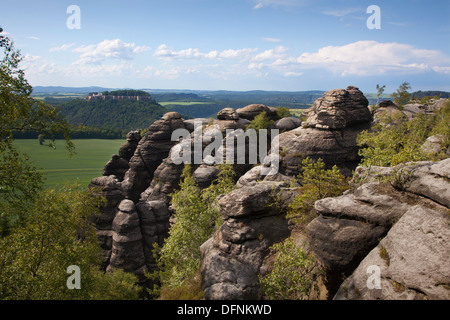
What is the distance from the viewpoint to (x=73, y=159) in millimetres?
149875

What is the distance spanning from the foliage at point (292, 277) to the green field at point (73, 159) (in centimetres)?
11039

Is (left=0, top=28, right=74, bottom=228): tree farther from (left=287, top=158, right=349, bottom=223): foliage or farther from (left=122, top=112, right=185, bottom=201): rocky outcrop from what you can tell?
(left=122, top=112, right=185, bottom=201): rocky outcrop

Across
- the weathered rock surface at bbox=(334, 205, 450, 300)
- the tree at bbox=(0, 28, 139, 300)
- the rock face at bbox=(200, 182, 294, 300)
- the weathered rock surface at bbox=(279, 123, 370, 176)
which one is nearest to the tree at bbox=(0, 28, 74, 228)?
the tree at bbox=(0, 28, 139, 300)

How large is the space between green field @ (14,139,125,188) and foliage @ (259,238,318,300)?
110 m

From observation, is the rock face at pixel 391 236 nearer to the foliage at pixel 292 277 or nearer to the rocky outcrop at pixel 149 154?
the foliage at pixel 292 277

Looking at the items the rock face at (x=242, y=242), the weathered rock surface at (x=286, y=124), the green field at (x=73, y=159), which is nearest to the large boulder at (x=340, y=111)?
the weathered rock surface at (x=286, y=124)

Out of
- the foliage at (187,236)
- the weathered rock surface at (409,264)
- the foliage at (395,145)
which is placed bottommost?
the foliage at (187,236)

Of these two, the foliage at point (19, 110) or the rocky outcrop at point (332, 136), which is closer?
the foliage at point (19, 110)

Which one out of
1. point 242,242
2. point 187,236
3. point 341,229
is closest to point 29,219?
point 187,236

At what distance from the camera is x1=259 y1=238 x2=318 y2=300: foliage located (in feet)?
43.1

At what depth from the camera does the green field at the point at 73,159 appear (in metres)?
119

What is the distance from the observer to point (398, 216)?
12.2 meters
